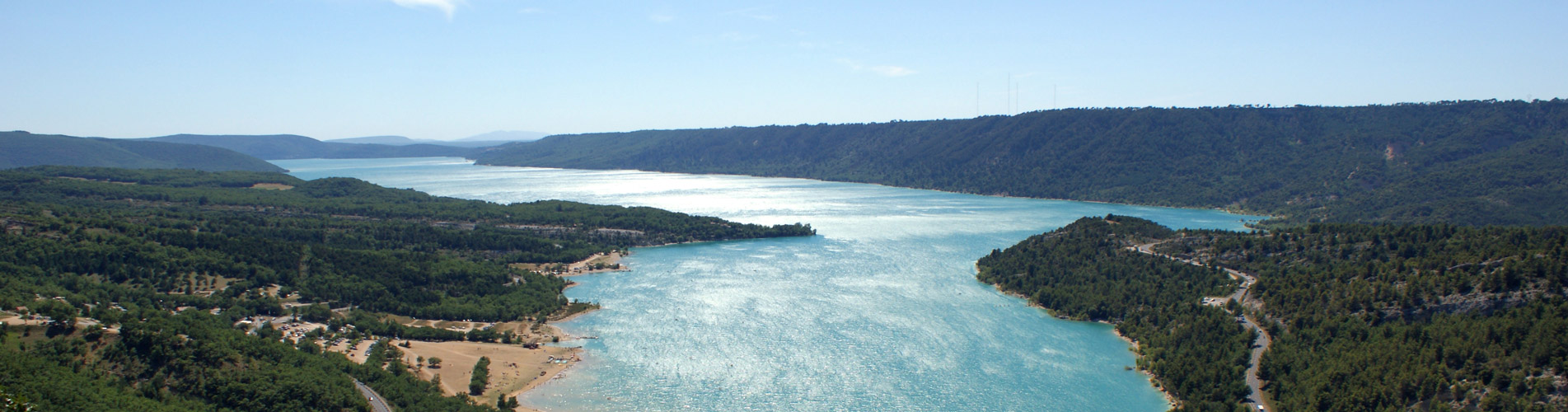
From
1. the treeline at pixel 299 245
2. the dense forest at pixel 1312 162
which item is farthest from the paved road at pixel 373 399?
the dense forest at pixel 1312 162

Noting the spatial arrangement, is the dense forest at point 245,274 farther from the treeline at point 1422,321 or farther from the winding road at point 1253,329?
the treeline at point 1422,321

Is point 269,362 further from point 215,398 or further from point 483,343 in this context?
point 483,343

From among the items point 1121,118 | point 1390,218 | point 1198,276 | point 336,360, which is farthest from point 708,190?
point 336,360

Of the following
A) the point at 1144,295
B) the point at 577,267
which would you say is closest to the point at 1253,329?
the point at 1144,295

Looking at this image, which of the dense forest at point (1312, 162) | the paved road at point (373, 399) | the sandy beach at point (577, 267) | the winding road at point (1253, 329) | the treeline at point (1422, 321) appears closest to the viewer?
the treeline at point (1422, 321)

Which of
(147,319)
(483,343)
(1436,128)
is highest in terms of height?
(1436,128)

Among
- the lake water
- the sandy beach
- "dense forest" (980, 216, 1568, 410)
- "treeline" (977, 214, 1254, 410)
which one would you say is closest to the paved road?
the lake water

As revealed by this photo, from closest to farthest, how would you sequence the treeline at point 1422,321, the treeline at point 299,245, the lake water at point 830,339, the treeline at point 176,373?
the treeline at point 176,373, the treeline at point 1422,321, the lake water at point 830,339, the treeline at point 299,245
